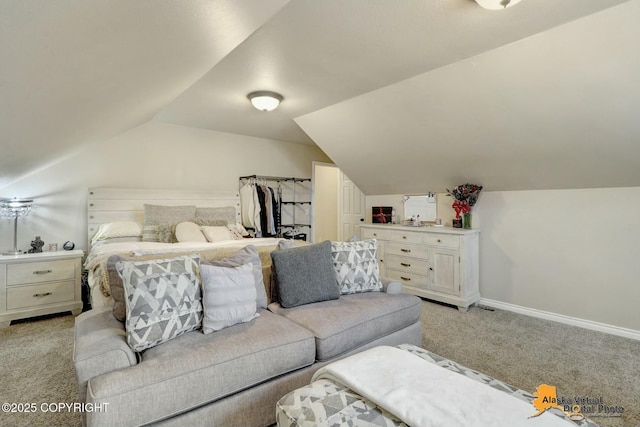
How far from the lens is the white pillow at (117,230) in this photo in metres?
3.61

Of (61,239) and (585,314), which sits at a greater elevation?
(61,239)

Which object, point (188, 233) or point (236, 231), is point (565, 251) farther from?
point (188, 233)

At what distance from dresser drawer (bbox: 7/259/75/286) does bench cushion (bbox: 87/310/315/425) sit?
2559mm

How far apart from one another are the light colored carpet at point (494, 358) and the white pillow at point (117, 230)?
0.95 meters

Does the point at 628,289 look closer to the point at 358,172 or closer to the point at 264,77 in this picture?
the point at 358,172

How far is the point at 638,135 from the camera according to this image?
2387 mm

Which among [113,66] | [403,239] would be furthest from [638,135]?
[113,66]

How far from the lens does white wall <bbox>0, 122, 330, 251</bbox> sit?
357 cm

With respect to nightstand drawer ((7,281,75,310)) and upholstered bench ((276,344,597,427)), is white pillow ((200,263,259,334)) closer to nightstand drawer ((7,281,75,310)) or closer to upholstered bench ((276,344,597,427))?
upholstered bench ((276,344,597,427))

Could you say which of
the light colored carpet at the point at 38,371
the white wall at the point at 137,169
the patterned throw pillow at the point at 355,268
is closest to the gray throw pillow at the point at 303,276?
the patterned throw pillow at the point at 355,268

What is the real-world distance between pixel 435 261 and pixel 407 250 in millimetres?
420

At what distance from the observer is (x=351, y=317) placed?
1971mm

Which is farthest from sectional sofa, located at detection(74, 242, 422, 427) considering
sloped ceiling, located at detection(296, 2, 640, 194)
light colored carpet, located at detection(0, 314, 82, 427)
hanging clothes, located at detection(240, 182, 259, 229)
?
hanging clothes, located at detection(240, 182, 259, 229)

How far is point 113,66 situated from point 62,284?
283 cm
